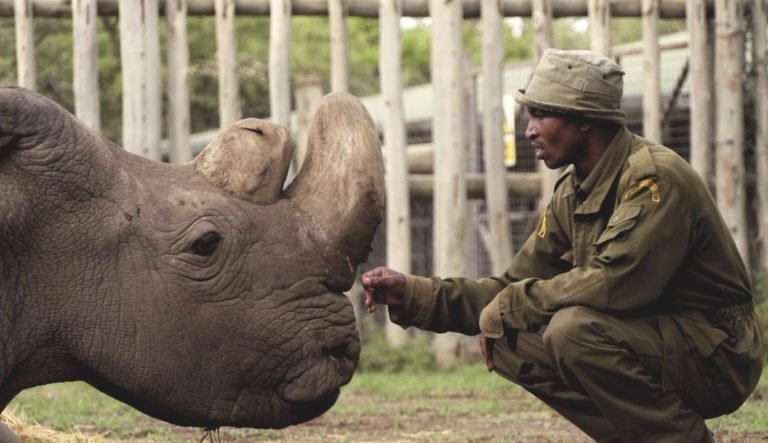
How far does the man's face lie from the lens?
14.6ft

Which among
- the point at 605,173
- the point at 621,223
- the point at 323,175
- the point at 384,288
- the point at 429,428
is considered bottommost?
the point at 429,428

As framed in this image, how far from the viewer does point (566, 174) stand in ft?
15.7

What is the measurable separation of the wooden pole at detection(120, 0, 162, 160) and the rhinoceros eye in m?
5.67

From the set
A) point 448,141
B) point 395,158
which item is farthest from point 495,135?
point 395,158

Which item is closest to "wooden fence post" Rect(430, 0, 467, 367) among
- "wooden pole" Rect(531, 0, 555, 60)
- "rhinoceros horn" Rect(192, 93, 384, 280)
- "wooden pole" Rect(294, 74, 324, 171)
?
"wooden pole" Rect(531, 0, 555, 60)

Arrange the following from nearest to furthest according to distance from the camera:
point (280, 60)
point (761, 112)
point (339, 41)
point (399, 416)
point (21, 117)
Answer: point (21, 117)
point (399, 416)
point (280, 60)
point (339, 41)
point (761, 112)

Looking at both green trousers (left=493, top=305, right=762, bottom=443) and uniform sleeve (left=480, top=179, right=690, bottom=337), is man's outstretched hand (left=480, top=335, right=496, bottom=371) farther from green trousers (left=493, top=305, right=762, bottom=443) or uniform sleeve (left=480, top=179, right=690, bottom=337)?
uniform sleeve (left=480, top=179, right=690, bottom=337)

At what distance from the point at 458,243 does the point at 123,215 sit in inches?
254

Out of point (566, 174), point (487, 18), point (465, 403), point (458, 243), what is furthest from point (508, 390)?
point (566, 174)

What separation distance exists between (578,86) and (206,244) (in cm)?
131

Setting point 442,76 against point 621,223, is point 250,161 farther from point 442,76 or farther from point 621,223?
point 442,76

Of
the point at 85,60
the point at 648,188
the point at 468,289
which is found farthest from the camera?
the point at 85,60

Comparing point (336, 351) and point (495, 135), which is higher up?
point (336, 351)

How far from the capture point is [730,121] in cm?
1044
